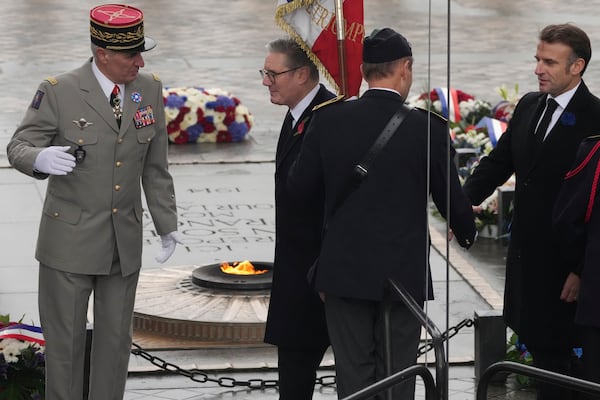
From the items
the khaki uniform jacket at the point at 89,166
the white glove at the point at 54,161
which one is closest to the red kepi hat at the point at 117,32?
the khaki uniform jacket at the point at 89,166

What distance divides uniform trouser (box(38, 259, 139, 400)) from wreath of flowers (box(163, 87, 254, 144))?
7.71 meters

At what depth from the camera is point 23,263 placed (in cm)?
951

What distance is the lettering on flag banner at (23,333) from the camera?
260 inches

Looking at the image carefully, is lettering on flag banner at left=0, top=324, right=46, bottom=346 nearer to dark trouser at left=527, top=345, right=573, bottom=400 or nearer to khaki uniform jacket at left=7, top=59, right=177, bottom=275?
khaki uniform jacket at left=7, top=59, right=177, bottom=275

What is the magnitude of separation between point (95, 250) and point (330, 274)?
1.13 m

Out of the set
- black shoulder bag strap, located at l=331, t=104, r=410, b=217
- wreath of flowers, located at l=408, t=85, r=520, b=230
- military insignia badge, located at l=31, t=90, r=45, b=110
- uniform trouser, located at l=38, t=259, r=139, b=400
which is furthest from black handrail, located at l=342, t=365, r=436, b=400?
wreath of flowers, located at l=408, t=85, r=520, b=230

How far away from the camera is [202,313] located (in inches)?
312

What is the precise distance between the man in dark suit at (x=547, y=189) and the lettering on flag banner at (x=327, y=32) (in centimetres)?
75

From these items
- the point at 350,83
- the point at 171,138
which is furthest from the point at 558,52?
the point at 171,138

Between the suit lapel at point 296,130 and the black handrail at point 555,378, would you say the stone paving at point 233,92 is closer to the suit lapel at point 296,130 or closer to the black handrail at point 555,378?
the black handrail at point 555,378

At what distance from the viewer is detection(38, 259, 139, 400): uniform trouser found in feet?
19.4

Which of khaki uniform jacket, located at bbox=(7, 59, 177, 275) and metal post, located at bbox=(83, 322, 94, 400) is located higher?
khaki uniform jacket, located at bbox=(7, 59, 177, 275)

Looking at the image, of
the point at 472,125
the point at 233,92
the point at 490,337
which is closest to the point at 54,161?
the point at 490,337

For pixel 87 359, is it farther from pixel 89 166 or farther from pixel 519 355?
pixel 519 355
